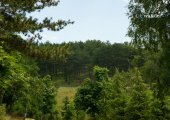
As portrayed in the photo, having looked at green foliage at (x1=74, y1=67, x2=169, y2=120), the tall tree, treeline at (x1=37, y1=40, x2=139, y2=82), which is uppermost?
treeline at (x1=37, y1=40, x2=139, y2=82)

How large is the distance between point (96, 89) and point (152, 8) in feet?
141

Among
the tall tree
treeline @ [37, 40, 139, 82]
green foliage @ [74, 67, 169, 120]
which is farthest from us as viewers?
treeline @ [37, 40, 139, 82]

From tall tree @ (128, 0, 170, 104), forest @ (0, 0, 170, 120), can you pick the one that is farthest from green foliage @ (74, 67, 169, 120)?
tall tree @ (128, 0, 170, 104)

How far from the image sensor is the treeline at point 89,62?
15162 centimetres

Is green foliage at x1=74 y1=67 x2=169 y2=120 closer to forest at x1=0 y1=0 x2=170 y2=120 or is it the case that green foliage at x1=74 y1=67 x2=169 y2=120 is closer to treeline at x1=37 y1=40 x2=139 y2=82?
forest at x1=0 y1=0 x2=170 y2=120

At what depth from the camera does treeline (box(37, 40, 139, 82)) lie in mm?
151625

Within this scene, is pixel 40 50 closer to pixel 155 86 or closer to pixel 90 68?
pixel 155 86

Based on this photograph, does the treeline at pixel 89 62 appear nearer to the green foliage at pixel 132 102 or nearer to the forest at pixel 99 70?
the forest at pixel 99 70

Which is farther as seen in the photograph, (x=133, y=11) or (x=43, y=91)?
(x=43, y=91)

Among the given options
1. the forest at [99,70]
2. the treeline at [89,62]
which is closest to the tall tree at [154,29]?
the forest at [99,70]

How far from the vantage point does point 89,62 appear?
159375 mm

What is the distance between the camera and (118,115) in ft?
143

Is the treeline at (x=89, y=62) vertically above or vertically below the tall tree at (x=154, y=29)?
above

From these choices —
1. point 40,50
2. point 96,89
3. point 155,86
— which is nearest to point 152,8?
point 155,86
